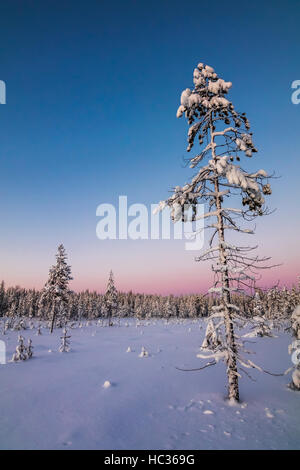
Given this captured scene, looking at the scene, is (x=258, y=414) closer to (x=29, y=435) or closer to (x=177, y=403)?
(x=177, y=403)

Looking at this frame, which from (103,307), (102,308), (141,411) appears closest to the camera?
(141,411)

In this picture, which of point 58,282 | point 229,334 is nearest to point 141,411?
point 229,334

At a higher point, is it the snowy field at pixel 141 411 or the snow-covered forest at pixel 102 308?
the snowy field at pixel 141 411

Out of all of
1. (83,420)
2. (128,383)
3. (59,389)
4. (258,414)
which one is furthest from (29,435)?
(258,414)

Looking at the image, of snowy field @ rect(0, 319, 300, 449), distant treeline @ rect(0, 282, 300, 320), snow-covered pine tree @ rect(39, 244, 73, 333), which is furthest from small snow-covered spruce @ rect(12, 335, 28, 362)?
distant treeline @ rect(0, 282, 300, 320)

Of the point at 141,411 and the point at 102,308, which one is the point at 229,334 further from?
the point at 102,308

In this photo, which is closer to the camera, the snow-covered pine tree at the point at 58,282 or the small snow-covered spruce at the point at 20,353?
the small snow-covered spruce at the point at 20,353

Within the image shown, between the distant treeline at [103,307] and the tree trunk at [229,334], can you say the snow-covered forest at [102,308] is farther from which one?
the tree trunk at [229,334]

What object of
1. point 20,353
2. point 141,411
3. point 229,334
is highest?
point 229,334

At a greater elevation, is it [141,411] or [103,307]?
[141,411]

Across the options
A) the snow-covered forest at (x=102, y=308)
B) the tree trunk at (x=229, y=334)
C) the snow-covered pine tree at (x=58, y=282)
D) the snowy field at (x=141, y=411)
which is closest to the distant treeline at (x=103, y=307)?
the snow-covered forest at (x=102, y=308)

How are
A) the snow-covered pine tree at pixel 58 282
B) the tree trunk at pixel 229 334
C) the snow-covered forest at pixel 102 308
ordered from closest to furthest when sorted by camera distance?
1. the tree trunk at pixel 229 334
2. the snow-covered pine tree at pixel 58 282
3. the snow-covered forest at pixel 102 308

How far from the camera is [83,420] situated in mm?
5789
